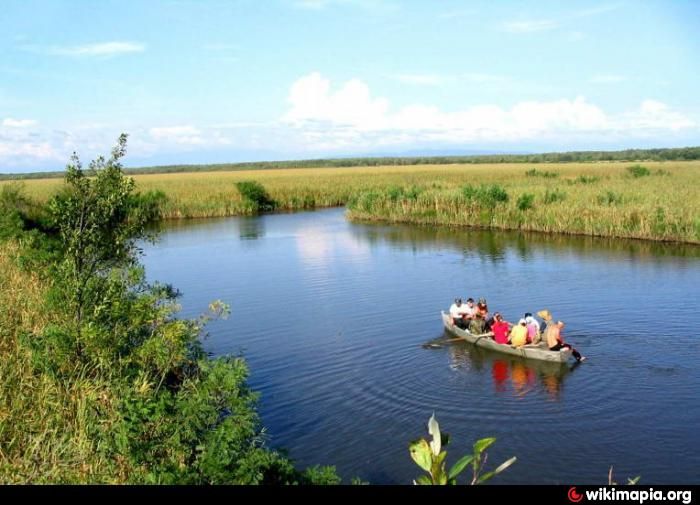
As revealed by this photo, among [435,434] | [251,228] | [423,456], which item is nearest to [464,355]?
[423,456]

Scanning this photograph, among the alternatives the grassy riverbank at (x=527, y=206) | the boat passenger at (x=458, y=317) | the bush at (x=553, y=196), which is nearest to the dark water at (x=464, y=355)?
the boat passenger at (x=458, y=317)

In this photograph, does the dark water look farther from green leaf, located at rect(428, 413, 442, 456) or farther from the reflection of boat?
green leaf, located at rect(428, 413, 442, 456)

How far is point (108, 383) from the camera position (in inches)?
387

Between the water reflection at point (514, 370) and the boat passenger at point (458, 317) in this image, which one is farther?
the boat passenger at point (458, 317)

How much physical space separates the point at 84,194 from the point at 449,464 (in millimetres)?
8158

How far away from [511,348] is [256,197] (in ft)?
144

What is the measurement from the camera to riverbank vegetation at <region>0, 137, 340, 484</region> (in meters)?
7.89

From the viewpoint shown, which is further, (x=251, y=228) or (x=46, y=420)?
(x=251, y=228)

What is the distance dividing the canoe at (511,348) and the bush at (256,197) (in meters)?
40.1

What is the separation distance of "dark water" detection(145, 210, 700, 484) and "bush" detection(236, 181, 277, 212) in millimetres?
24363

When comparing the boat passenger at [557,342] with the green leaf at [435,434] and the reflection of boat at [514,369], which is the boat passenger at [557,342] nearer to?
the reflection of boat at [514,369]

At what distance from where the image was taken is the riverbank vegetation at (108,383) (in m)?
7.89

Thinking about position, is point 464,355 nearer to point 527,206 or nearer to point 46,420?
point 46,420

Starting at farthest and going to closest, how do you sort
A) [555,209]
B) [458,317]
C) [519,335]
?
1. [555,209]
2. [458,317]
3. [519,335]
